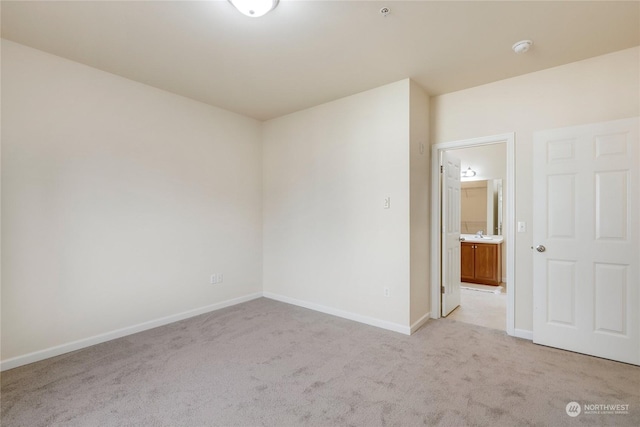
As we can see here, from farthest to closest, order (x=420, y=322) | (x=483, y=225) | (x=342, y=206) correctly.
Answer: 1. (x=483, y=225)
2. (x=342, y=206)
3. (x=420, y=322)

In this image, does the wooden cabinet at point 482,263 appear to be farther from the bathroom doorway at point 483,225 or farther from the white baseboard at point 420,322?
the white baseboard at point 420,322

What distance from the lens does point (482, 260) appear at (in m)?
5.26

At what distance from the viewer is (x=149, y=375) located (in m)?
2.38

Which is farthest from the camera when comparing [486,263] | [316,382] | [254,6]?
[486,263]

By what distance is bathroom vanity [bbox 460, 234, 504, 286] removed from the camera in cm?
515

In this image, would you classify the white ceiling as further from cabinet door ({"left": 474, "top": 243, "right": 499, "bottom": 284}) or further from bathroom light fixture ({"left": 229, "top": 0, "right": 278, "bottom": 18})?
cabinet door ({"left": 474, "top": 243, "right": 499, "bottom": 284})

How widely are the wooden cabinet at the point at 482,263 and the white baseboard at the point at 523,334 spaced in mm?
2291

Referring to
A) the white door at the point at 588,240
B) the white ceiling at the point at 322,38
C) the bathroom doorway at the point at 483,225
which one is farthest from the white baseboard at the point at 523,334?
the white ceiling at the point at 322,38

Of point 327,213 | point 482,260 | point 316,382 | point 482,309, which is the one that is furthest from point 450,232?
point 316,382

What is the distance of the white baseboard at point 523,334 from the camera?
301cm

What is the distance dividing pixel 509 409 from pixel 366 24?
113 inches

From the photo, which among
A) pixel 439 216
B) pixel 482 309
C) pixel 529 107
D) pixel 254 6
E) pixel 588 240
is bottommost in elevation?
pixel 482 309

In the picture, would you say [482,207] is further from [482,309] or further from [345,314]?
[345,314]

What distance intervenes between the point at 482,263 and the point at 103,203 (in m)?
5.60
